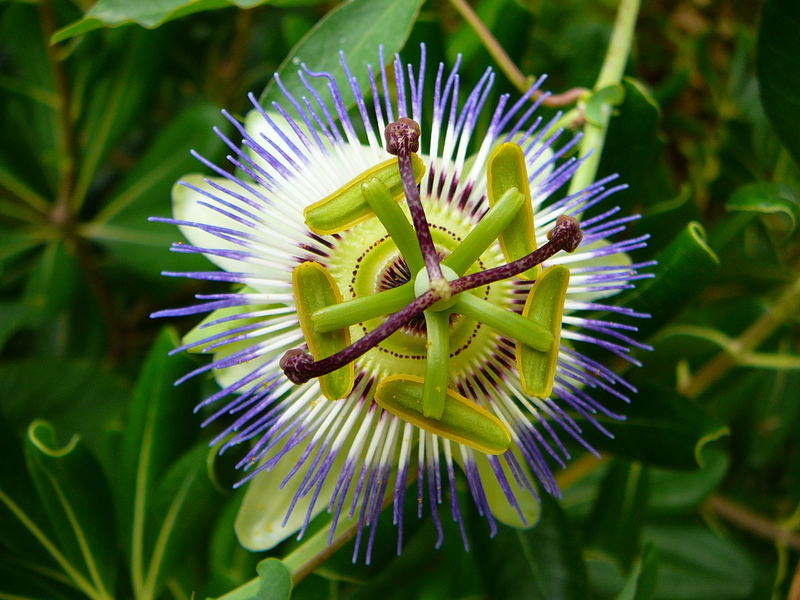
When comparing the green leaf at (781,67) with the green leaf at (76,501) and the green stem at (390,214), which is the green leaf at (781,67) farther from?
the green leaf at (76,501)

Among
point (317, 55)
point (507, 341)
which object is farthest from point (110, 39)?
point (507, 341)

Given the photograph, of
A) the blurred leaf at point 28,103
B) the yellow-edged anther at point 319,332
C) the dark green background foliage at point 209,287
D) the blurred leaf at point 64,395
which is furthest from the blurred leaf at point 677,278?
the blurred leaf at point 28,103

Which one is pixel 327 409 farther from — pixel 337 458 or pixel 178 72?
pixel 178 72

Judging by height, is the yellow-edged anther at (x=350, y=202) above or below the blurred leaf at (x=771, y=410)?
above

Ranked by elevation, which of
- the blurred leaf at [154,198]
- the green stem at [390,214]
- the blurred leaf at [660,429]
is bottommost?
the blurred leaf at [660,429]

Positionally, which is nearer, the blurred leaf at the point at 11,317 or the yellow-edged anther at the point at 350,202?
the yellow-edged anther at the point at 350,202

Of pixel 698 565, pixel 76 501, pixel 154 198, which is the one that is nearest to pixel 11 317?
pixel 154 198

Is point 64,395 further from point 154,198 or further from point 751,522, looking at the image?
point 751,522

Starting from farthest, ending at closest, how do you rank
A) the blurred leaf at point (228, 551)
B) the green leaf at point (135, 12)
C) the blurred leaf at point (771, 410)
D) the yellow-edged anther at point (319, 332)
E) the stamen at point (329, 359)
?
1. the blurred leaf at point (771, 410)
2. the blurred leaf at point (228, 551)
3. the green leaf at point (135, 12)
4. the yellow-edged anther at point (319, 332)
5. the stamen at point (329, 359)
